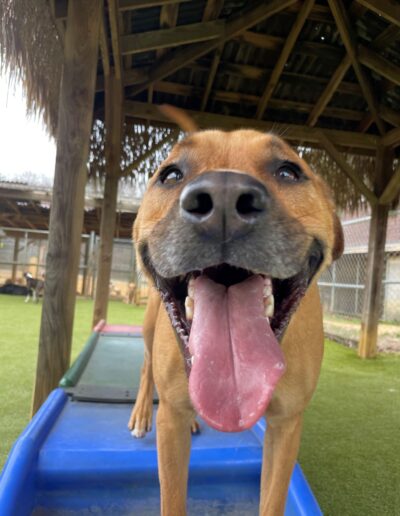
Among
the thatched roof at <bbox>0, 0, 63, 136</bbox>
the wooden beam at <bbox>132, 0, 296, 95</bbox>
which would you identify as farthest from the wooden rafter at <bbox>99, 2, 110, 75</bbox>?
the wooden beam at <bbox>132, 0, 296, 95</bbox>

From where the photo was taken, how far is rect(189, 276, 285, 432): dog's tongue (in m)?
1.05

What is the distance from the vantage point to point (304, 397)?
1.51 m

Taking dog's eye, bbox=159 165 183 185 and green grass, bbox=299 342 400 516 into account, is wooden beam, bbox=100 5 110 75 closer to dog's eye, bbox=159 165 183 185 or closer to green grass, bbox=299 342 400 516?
dog's eye, bbox=159 165 183 185

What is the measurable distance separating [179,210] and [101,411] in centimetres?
184

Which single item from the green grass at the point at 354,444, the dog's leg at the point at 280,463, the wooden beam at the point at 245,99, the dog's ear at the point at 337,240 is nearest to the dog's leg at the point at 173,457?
the dog's leg at the point at 280,463

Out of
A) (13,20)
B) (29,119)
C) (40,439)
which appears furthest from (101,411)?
(29,119)

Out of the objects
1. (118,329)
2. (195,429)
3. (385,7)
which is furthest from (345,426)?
(385,7)

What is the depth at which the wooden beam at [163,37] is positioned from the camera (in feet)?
14.4

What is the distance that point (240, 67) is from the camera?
562 cm

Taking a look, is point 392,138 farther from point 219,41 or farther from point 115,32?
point 115,32

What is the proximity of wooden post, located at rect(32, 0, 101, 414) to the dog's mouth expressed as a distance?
1.64 meters

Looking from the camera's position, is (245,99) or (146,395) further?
(245,99)

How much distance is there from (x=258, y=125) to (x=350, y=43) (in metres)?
1.61

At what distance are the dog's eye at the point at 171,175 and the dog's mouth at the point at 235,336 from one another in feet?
1.09
